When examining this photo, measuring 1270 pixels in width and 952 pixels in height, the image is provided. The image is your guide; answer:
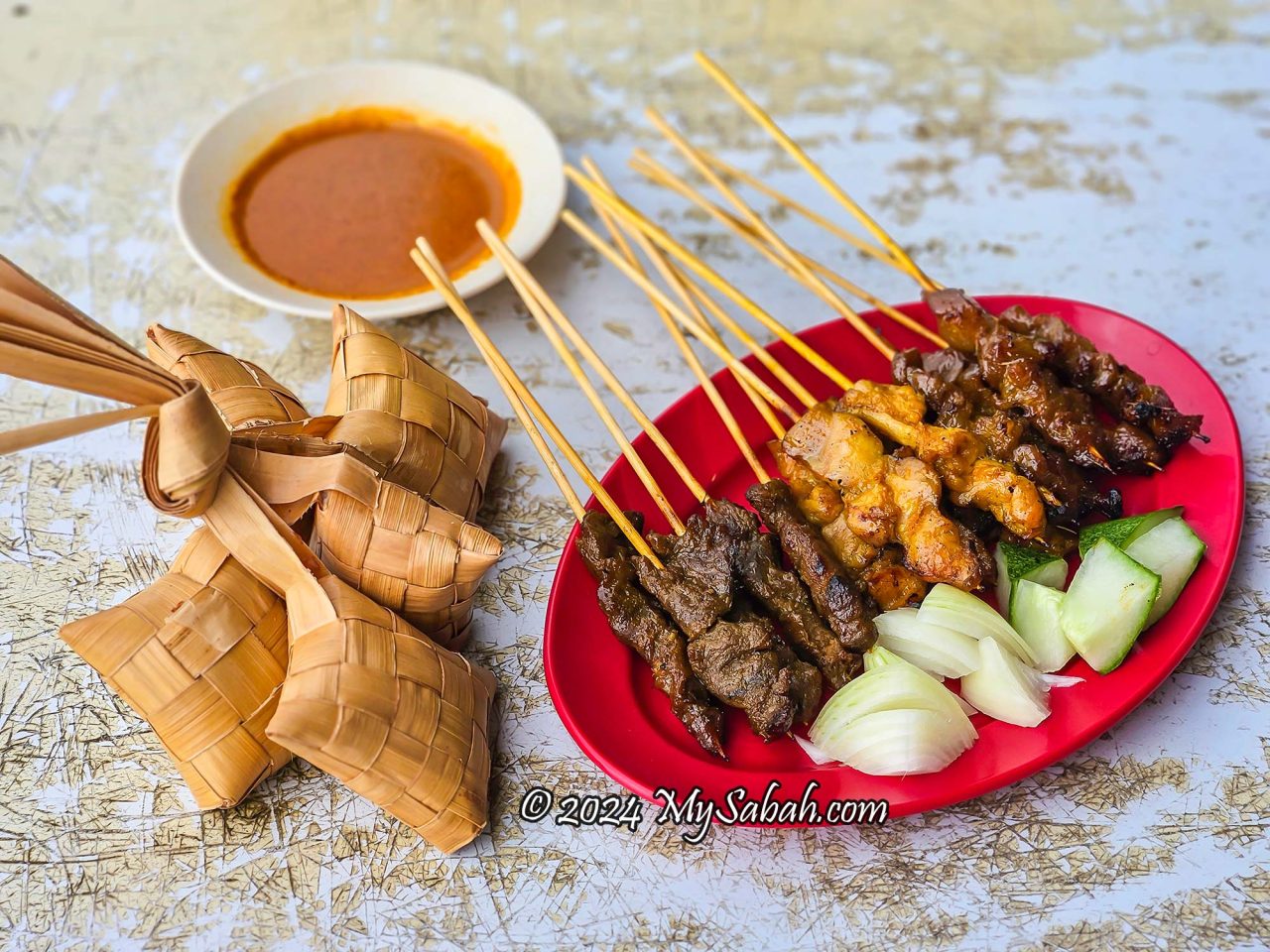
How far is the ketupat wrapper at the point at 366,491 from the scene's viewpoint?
2707mm

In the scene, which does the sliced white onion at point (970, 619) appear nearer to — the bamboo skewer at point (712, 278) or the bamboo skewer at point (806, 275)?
the bamboo skewer at point (712, 278)

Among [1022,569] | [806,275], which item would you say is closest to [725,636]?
[1022,569]

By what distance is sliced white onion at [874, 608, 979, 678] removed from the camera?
107 inches

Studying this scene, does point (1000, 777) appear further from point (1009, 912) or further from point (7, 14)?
point (7, 14)

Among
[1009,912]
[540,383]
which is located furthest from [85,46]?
[1009,912]

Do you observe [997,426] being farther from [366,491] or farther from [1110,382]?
[366,491]

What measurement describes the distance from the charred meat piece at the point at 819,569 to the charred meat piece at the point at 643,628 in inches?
13.6

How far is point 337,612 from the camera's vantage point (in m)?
2.56

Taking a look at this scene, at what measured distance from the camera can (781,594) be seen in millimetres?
2832

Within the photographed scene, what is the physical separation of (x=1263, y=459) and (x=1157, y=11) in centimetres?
270

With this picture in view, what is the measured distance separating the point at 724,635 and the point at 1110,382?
1.34 meters

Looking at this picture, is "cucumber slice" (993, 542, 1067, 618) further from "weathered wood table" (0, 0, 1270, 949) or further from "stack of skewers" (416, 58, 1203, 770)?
"weathered wood table" (0, 0, 1270, 949)

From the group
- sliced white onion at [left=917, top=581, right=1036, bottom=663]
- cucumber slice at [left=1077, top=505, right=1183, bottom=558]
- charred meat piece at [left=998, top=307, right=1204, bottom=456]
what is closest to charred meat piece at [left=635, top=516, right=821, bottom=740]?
sliced white onion at [left=917, top=581, right=1036, bottom=663]

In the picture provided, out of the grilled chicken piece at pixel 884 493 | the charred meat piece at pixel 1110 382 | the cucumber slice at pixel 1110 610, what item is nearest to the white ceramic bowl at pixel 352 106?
the grilled chicken piece at pixel 884 493
